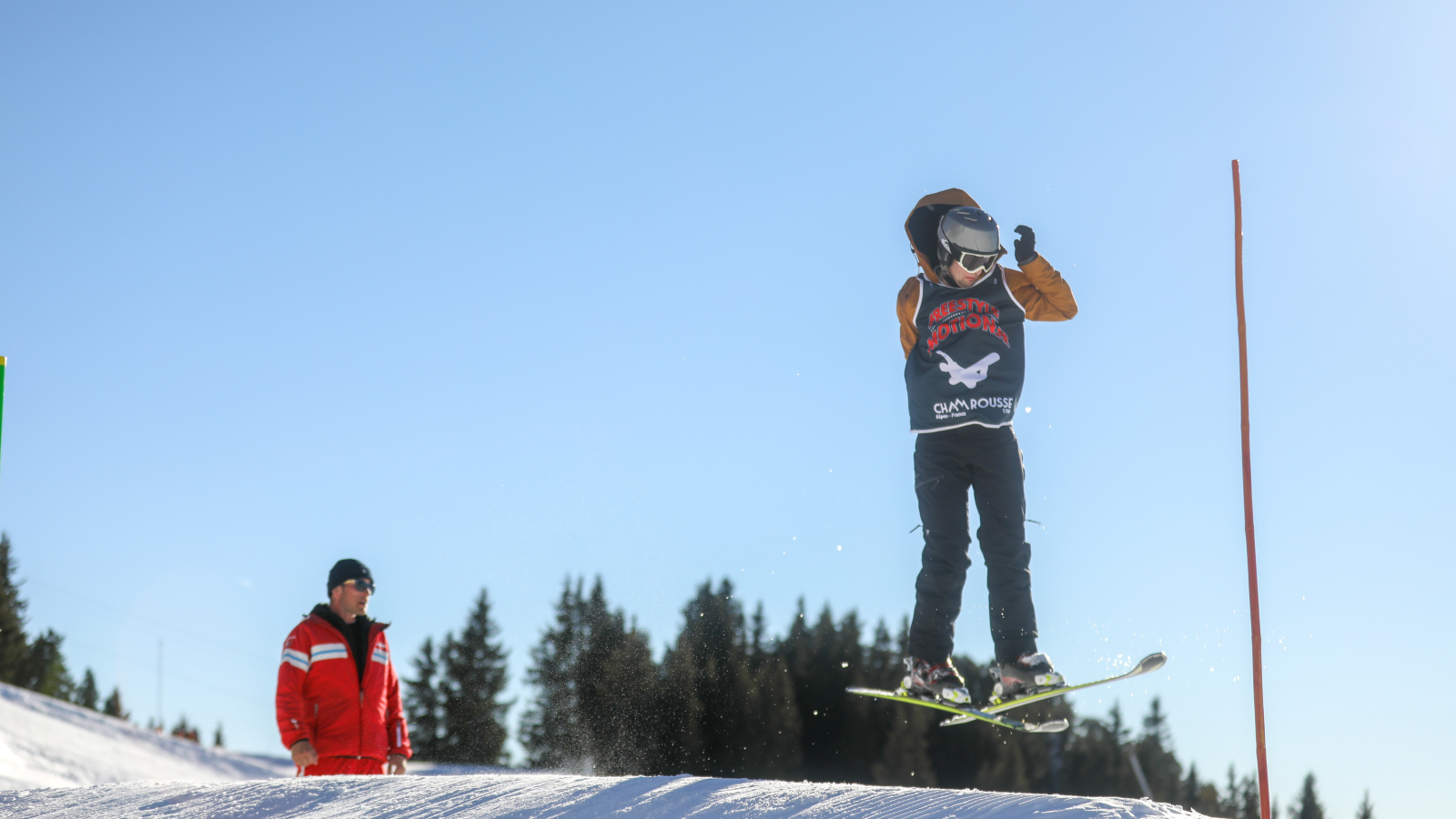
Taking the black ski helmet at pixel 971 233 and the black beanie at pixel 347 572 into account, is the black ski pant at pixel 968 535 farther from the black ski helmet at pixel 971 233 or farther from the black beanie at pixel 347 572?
the black beanie at pixel 347 572

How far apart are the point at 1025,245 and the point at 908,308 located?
0.70m

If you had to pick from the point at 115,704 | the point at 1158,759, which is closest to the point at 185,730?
the point at 115,704

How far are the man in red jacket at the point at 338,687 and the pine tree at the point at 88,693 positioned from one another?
319 ft

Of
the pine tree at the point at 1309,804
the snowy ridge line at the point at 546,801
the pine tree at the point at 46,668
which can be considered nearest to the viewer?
the snowy ridge line at the point at 546,801

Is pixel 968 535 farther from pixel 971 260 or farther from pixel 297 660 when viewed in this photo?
pixel 297 660

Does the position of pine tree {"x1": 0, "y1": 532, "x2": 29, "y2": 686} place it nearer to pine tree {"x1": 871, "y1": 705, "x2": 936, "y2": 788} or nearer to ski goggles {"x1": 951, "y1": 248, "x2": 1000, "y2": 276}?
pine tree {"x1": 871, "y1": 705, "x2": 936, "y2": 788}

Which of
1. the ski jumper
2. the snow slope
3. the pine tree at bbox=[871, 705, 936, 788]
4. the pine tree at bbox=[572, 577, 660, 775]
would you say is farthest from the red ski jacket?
the pine tree at bbox=[871, 705, 936, 788]

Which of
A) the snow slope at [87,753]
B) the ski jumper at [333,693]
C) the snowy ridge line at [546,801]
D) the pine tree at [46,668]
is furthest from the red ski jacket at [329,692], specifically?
the pine tree at [46,668]

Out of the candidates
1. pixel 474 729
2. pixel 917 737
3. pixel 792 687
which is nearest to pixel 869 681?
pixel 792 687

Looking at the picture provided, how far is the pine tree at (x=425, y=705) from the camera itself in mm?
69375

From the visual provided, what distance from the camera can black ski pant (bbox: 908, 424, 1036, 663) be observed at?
6617 millimetres

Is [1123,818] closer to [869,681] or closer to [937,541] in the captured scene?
[937,541]

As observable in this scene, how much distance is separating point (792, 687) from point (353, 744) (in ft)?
206

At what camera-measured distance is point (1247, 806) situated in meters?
107
